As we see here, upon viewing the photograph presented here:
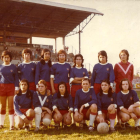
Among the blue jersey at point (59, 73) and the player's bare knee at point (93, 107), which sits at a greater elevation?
the blue jersey at point (59, 73)

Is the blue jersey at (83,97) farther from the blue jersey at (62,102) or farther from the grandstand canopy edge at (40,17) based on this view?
the grandstand canopy edge at (40,17)

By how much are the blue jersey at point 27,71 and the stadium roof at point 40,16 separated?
15773 mm

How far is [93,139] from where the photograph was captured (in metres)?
3.61

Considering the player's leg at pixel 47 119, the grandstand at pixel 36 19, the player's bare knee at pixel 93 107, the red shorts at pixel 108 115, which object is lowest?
the player's leg at pixel 47 119

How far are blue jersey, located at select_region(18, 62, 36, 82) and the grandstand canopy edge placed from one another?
15.8 m

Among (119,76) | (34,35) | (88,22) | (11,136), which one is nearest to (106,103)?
(119,76)

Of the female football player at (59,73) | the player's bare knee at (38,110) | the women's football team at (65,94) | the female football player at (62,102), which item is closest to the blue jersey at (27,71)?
the women's football team at (65,94)

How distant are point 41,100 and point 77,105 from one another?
2.76ft

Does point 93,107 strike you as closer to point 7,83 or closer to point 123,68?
point 123,68

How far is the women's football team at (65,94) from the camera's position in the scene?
4.32 m

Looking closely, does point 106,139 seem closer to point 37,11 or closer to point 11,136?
point 11,136

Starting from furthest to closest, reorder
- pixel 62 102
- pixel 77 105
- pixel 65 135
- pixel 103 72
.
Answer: pixel 103 72 → pixel 62 102 → pixel 77 105 → pixel 65 135

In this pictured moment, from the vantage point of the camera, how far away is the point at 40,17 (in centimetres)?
2369

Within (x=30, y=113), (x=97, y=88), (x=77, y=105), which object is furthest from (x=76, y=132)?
(x=97, y=88)
